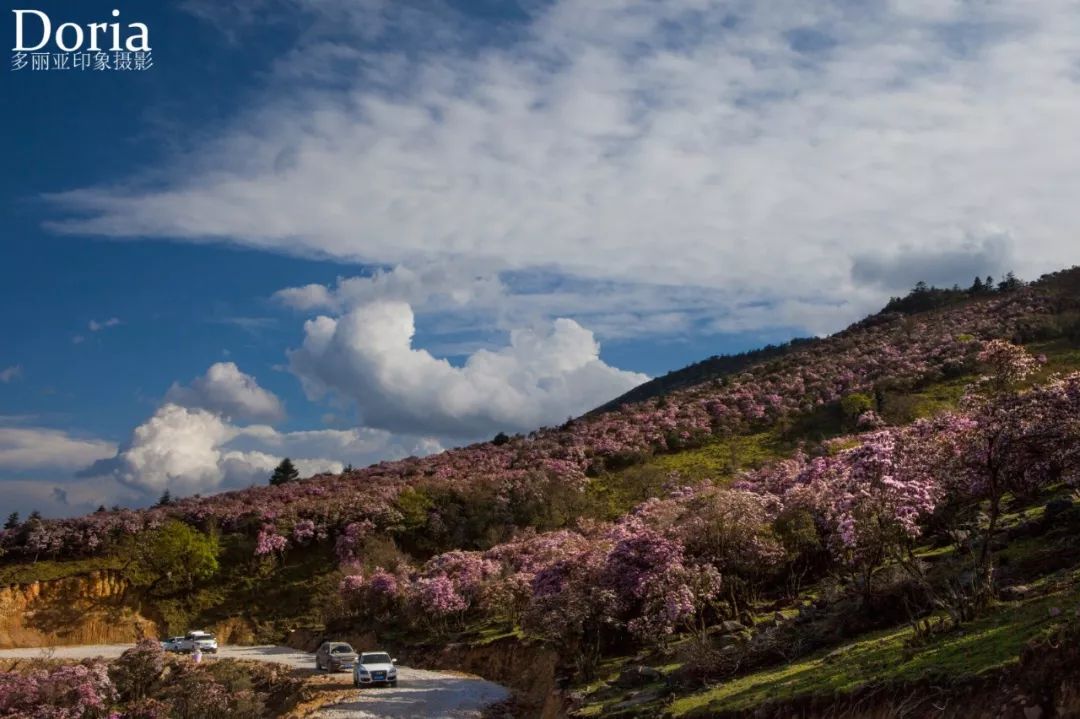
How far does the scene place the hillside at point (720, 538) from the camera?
1844 centimetres

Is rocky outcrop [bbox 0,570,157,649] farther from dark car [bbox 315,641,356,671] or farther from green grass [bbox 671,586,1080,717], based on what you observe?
green grass [bbox 671,586,1080,717]

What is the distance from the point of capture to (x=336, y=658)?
3581 centimetres

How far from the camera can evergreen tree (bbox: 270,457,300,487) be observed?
89.3 m

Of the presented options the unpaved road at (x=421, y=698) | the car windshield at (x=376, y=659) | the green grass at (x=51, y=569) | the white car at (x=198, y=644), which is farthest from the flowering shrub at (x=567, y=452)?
the car windshield at (x=376, y=659)

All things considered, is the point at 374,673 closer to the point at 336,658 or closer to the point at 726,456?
the point at 336,658

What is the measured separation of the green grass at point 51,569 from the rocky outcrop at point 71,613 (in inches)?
21.1

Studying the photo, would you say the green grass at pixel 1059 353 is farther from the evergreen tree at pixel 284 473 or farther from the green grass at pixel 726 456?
the evergreen tree at pixel 284 473

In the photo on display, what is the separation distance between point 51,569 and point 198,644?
2005cm

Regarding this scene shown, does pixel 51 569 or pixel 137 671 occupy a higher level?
pixel 51 569

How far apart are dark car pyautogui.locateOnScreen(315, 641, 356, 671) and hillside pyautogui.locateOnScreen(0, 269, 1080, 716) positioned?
4.89 metres

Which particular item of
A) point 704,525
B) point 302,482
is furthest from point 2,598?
point 704,525

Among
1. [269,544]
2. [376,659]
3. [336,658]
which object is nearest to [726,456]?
[269,544]

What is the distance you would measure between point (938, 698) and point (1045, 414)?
25.7 ft

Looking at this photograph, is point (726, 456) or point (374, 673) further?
point (726, 456)
